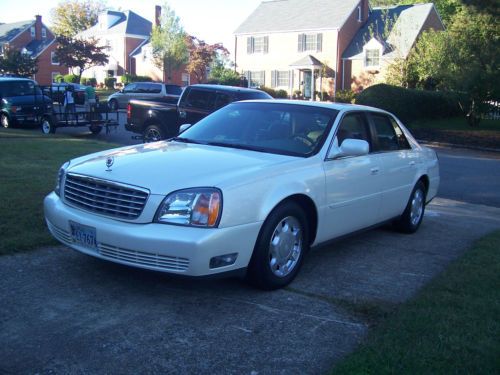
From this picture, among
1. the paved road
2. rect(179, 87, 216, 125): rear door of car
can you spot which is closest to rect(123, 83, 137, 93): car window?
rect(179, 87, 216, 125): rear door of car

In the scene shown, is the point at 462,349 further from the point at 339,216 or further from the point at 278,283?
the point at 339,216

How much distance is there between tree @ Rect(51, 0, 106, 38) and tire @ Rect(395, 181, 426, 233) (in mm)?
81562

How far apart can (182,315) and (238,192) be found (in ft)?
3.29

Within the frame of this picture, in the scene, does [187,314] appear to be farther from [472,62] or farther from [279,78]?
[279,78]

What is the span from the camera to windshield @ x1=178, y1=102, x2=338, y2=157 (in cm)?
575

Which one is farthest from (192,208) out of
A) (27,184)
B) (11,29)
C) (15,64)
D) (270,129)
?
(11,29)

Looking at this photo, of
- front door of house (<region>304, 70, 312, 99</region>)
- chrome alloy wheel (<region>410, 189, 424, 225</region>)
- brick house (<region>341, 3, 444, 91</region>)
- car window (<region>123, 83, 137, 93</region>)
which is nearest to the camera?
chrome alloy wheel (<region>410, 189, 424, 225</region>)

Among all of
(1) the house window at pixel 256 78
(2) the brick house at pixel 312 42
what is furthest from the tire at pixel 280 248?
(1) the house window at pixel 256 78

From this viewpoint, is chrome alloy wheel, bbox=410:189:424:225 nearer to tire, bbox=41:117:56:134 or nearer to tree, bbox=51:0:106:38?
tire, bbox=41:117:56:134

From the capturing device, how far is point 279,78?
152 feet

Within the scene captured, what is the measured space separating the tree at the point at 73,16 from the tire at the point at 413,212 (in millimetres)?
81562

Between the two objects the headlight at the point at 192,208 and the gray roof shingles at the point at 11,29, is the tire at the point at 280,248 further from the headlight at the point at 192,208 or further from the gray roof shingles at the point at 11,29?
the gray roof shingles at the point at 11,29

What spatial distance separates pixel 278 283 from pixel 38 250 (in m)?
2.42

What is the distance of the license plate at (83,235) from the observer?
15.3 feet
